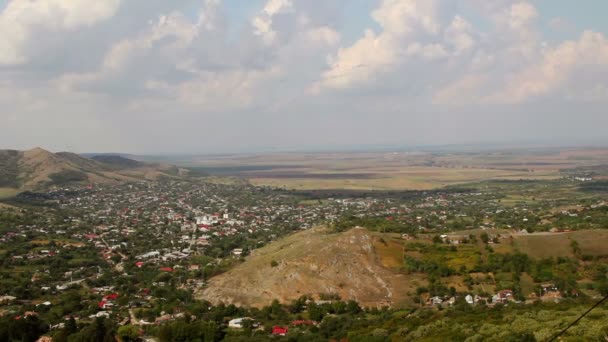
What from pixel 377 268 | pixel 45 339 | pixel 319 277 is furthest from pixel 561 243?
pixel 45 339

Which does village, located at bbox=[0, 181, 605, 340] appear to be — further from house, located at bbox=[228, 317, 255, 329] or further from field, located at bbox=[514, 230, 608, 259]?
field, located at bbox=[514, 230, 608, 259]

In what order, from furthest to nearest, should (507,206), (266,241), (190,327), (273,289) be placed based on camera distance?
1. (507,206)
2. (266,241)
3. (273,289)
4. (190,327)

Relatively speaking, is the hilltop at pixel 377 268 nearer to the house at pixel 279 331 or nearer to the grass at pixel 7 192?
the house at pixel 279 331

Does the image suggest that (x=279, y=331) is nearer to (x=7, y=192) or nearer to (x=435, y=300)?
(x=435, y=300)

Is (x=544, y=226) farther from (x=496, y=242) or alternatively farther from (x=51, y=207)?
(x=51, y=207)

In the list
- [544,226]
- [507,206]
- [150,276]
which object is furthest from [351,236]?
[507,206]
